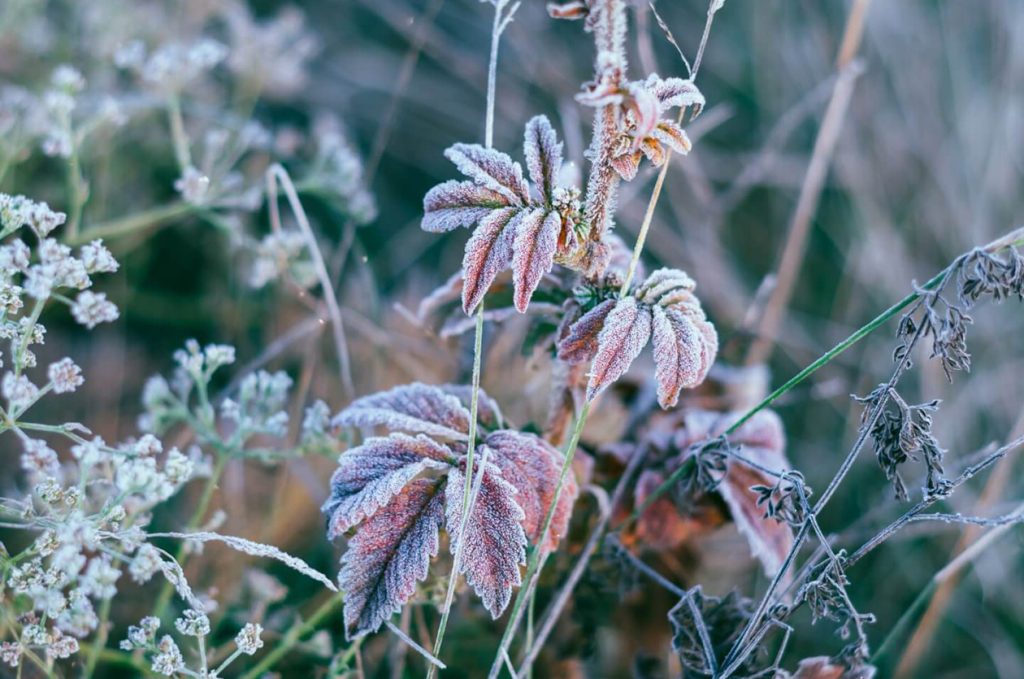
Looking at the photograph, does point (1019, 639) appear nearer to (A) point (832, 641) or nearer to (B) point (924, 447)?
(A) point (832, 641)

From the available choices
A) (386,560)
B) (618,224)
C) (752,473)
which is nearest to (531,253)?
(386,560)

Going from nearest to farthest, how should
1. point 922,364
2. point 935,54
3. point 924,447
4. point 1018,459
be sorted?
point 924,447 → point 1018,459 → point 922,364 → point 935,54

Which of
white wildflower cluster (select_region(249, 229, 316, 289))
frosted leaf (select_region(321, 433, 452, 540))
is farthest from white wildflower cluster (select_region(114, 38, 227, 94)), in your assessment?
frosted leaf (select_region(321, 433, 452, 540))

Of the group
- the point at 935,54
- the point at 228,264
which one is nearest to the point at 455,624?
the point at 228,264

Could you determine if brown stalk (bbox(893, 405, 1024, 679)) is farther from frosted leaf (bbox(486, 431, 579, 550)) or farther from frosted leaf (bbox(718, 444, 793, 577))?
frosted leaf (bbox(486, 431, 579, 550))

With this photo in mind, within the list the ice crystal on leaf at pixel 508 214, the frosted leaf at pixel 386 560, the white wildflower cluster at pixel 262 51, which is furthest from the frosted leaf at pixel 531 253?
the white wildflower cluster at pixel 262 51

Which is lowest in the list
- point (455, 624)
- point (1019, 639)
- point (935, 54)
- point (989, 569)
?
point (455, 624)

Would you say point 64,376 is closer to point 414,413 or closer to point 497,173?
point 414,413

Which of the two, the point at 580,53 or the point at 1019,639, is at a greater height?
the point at 580,53
